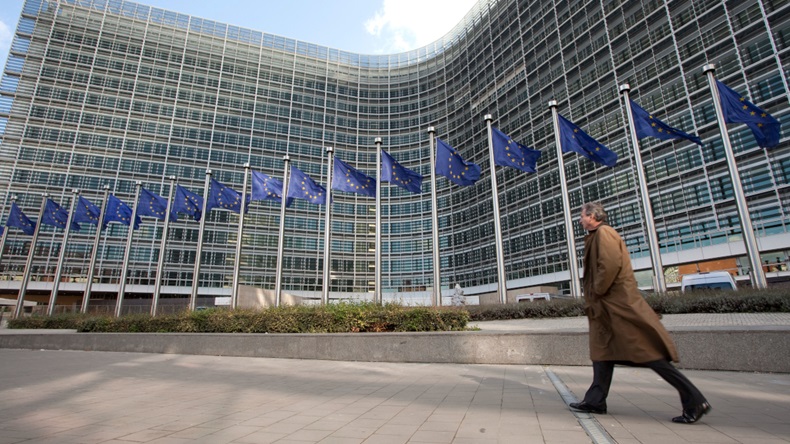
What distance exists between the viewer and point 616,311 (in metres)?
3.54

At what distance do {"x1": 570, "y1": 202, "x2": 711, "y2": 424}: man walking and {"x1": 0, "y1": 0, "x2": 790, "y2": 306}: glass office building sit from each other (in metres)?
34.5

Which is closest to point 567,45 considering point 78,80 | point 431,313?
point 431,313

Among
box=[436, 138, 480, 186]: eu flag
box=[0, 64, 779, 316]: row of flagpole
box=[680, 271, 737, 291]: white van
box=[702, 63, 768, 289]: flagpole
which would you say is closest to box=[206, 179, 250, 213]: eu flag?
box=[0, 64, 779, 316]: row of flagpole

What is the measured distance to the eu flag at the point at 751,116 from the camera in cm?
1466

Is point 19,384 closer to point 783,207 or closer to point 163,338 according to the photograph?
point 163,338

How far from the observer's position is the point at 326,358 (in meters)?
9.66

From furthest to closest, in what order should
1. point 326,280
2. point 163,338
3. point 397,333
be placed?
point 326,280, point 163,338, point 397,333

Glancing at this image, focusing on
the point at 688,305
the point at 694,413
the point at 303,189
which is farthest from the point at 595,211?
the point at 303,189

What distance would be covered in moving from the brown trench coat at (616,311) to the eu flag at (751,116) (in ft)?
53.0

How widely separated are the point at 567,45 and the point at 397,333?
45499 millimetres

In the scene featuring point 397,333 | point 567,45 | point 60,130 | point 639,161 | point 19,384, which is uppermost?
point 567,45

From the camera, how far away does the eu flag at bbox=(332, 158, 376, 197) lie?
18.6 meters

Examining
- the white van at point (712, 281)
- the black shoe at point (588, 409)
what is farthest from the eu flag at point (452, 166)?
the black shoe at point (588, 409)

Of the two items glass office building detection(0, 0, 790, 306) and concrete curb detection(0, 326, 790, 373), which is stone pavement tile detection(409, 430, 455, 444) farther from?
glass office building detection(0, 0, 790, 306)
